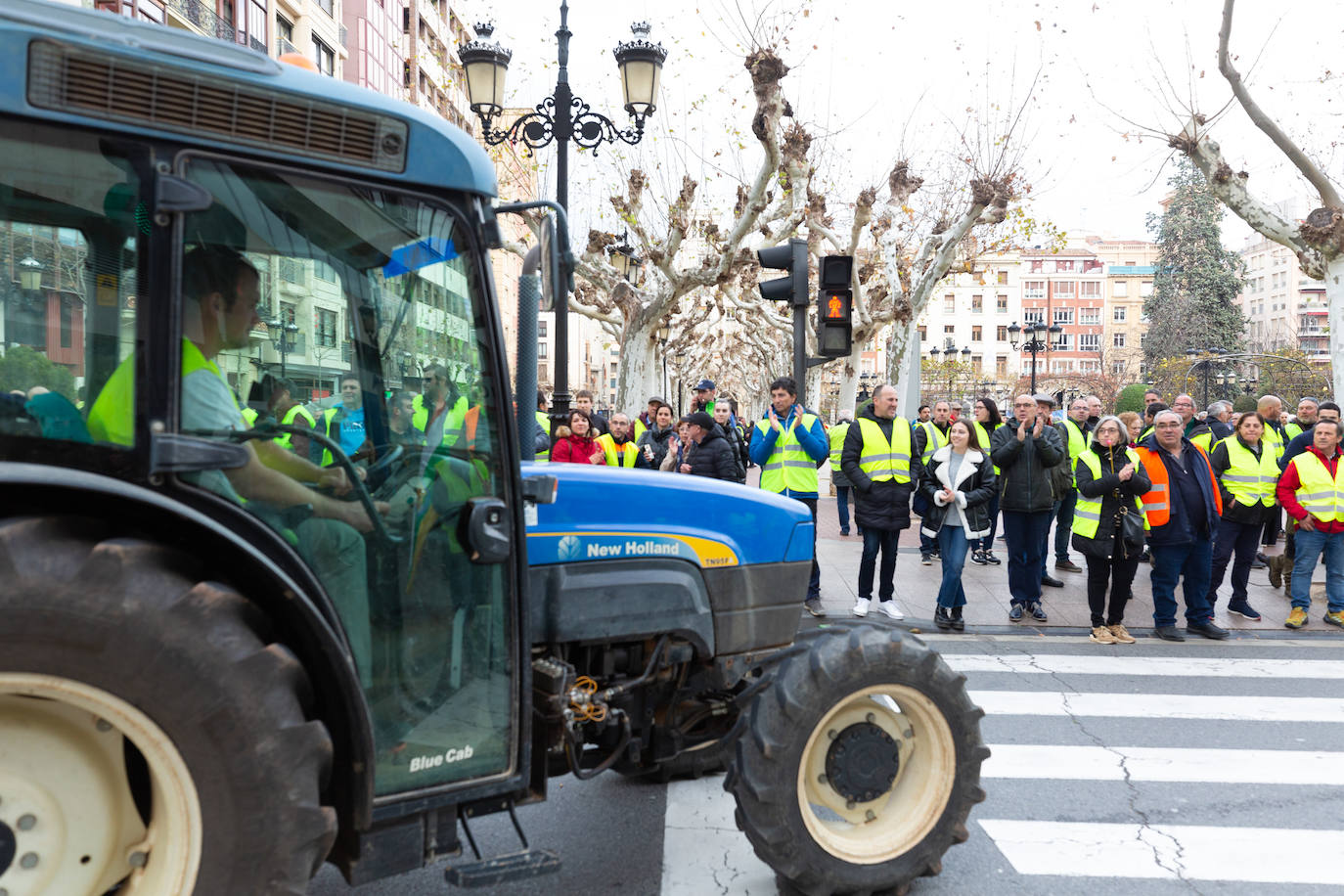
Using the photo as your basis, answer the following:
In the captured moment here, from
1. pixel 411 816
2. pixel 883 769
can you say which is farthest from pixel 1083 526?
pixel 411 816

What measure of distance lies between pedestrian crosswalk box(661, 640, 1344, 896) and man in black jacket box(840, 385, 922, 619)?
1500 mm

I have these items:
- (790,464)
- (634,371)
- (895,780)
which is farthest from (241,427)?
(634,371)

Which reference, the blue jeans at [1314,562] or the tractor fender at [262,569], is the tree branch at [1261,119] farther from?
the tractor fender at [262,569]

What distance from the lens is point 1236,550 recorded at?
31.5 feet

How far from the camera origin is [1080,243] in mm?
121062

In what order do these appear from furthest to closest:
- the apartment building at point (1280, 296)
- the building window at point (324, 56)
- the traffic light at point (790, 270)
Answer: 1. the apartment building at point (1280, 296)
2. the building window at point (324, 56)
3. the traffic light at point (790, 270)

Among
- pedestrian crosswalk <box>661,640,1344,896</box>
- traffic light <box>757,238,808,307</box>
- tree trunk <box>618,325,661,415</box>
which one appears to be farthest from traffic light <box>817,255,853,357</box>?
tree trunk <box>618,325,661,415</box>

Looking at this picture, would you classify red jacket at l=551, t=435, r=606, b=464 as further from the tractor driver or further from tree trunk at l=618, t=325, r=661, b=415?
tree trunk at l=618, t=325, r=661, b=415

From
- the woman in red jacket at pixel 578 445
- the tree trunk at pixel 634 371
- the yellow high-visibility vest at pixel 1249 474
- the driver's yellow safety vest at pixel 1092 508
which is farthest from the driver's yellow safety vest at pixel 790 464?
the tree trunk at pixel 634 371

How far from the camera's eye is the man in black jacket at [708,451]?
9641 mm

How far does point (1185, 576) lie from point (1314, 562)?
1.54 m

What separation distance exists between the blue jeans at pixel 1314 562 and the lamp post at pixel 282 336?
952cm

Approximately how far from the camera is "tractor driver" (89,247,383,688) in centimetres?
233

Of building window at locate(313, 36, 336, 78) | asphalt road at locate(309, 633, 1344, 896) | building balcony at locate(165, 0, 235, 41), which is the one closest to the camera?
asphalt road at locate(309, 633, 1344, 896)
